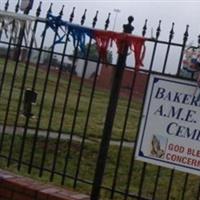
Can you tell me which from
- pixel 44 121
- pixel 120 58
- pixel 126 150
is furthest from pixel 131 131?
pixel 120 58

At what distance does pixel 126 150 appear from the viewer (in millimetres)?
10492

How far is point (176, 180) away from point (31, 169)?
7.89 ft

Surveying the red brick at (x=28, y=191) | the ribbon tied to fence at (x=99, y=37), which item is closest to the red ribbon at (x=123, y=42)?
the ribbon tied to fence at (x=99, y=37)

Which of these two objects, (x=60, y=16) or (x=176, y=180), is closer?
(x=60, y=16)

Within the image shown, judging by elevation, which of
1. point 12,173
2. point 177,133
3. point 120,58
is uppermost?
point 120,58

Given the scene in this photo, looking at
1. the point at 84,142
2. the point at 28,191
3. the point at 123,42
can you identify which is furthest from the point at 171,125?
the point at 84,142

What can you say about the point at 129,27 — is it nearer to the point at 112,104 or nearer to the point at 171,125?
the point at 112,104

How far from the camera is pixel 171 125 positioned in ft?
18.0

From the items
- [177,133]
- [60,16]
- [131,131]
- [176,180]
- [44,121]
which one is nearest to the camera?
[177,133]

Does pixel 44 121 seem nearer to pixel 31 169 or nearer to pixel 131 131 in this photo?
pixel 131 131

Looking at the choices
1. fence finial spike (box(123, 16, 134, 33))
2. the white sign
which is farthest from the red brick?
fence finial spike (box(123, 16, 134, 33))

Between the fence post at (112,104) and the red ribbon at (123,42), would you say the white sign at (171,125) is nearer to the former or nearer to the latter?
the red ribbon at (123,42)

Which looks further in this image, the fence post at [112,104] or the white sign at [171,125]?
the fence post at [112,104]

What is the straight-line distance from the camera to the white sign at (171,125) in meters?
5.42
